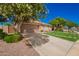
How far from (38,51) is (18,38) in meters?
1.62

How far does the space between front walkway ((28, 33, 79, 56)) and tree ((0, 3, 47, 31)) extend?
4.50ft

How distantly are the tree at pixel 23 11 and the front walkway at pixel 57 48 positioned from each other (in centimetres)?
137

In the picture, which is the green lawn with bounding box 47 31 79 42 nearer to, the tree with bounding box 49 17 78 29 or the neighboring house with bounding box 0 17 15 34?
the tree with bounding box 49 17 78 29

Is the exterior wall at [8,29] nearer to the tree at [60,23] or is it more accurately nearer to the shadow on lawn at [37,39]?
the shadow on lawn at [37,39]

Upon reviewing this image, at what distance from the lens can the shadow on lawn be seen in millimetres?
13156

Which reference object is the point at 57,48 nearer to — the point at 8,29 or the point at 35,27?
the point at 35,27

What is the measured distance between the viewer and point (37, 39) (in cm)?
1330

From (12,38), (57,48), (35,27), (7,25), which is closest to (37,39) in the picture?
(35,27)

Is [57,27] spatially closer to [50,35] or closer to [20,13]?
[50,35]

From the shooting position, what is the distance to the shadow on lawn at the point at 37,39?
1316 centimetres

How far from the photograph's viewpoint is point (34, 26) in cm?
1346

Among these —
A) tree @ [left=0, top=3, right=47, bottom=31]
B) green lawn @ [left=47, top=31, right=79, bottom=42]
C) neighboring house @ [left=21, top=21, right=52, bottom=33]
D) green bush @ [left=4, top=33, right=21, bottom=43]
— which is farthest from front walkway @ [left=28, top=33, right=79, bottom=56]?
tree @ [left=0, top=3, right=47, bottom=31]

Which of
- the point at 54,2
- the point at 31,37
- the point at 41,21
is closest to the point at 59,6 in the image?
the point at 54,2

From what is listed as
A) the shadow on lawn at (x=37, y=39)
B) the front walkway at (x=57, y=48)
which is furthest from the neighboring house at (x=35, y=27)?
the front walkway at (x=57, y=48)
